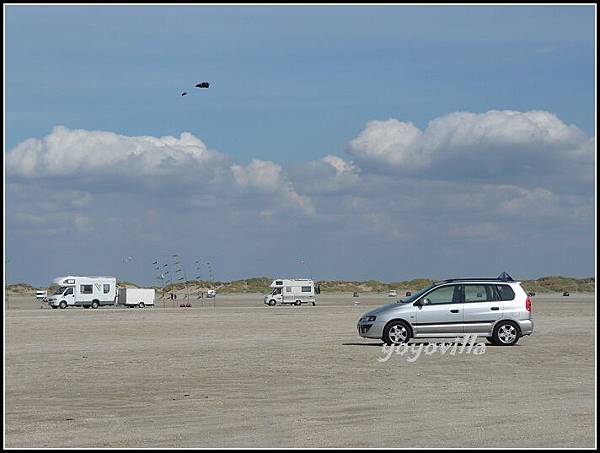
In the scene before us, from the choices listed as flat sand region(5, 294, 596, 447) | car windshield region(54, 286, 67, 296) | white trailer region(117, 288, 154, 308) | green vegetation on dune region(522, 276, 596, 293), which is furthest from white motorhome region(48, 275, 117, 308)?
green vegetation on dune region(522, 276, 596, 293)

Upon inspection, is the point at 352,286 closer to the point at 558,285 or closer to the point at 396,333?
the point at 558,285

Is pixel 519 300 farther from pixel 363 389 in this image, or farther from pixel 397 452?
pixel 397 452

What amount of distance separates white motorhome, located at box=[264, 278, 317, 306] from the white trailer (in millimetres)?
10394

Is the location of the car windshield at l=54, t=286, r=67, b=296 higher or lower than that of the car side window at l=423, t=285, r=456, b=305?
higher

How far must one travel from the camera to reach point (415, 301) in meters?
29.0

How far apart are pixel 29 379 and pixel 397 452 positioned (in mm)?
10631

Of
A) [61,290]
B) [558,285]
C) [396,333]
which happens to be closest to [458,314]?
[396,333]

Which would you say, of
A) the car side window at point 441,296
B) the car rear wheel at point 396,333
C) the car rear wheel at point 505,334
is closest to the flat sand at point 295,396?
the car rear wheel at point 396,333

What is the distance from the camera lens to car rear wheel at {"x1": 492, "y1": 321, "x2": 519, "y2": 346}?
94.2ft

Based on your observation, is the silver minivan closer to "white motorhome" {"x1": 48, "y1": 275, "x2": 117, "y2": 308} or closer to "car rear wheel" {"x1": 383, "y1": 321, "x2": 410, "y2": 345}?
"car rear wheel" {"x1": 383, "y1": 321, "x2": 410, "y2": 345}

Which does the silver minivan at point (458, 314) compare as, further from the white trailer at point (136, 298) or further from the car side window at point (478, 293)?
the white trailer at point (136, 298)

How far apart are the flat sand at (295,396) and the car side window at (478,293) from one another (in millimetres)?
1700

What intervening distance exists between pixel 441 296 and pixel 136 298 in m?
59.0

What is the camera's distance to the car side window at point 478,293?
2903 cm
